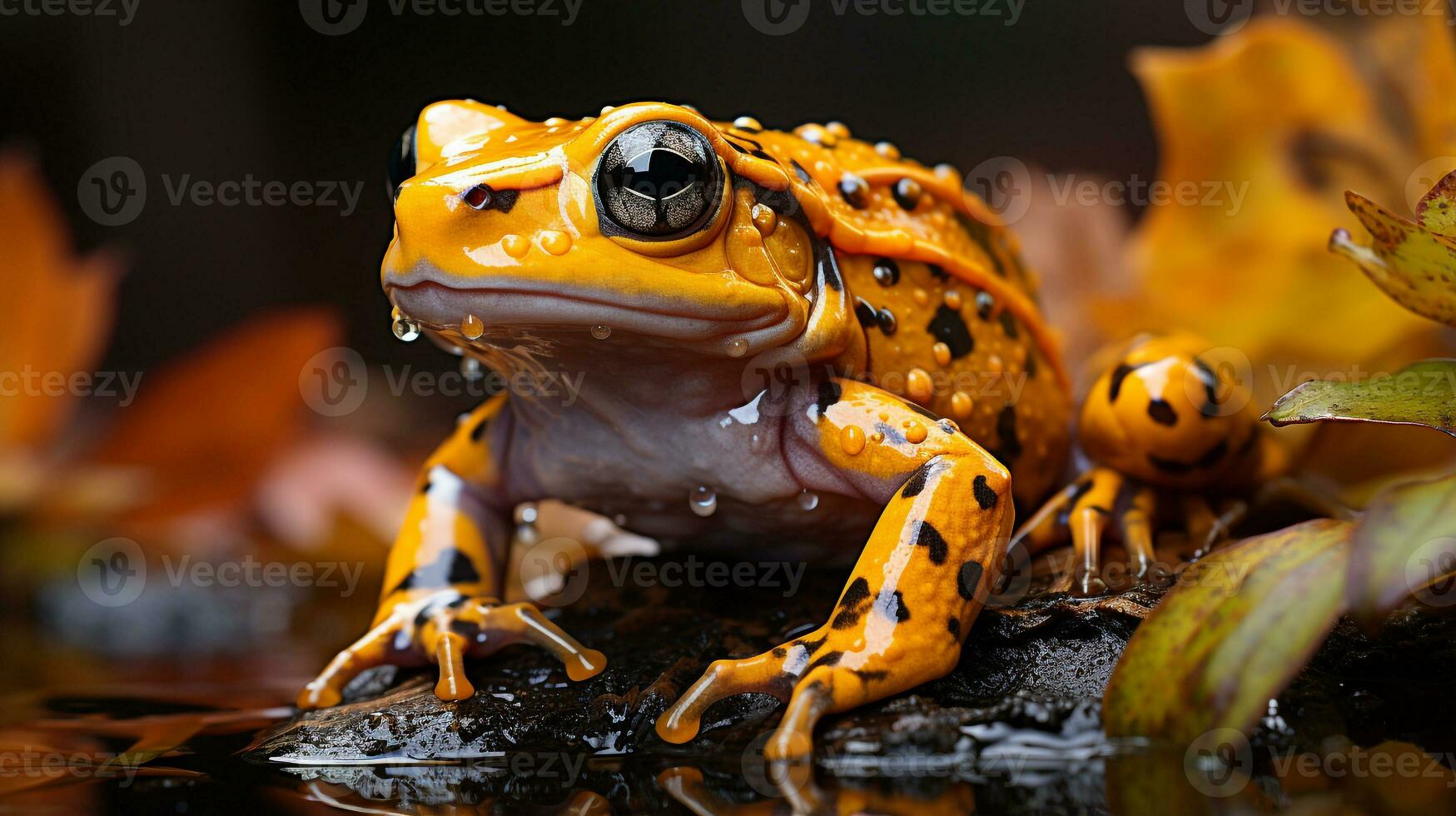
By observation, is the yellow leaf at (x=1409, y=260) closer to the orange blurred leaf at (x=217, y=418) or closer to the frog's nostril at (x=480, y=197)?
the frog's nostril at (x=480, y=197)

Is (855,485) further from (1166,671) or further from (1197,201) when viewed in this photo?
(1197,201)

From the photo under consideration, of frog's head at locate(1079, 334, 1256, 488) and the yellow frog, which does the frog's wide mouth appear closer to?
the yellow frog

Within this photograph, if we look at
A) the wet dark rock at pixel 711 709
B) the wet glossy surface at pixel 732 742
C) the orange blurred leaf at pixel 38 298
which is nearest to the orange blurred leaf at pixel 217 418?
the orange blurred leaf at pixel 38 298

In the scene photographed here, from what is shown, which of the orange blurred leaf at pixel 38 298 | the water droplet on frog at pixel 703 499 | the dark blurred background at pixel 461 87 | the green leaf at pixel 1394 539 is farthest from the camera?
the dark blurred background at pixel 461 87

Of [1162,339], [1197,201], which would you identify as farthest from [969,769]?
[1197,201]

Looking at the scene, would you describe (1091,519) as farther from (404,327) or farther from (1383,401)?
(404,327)
